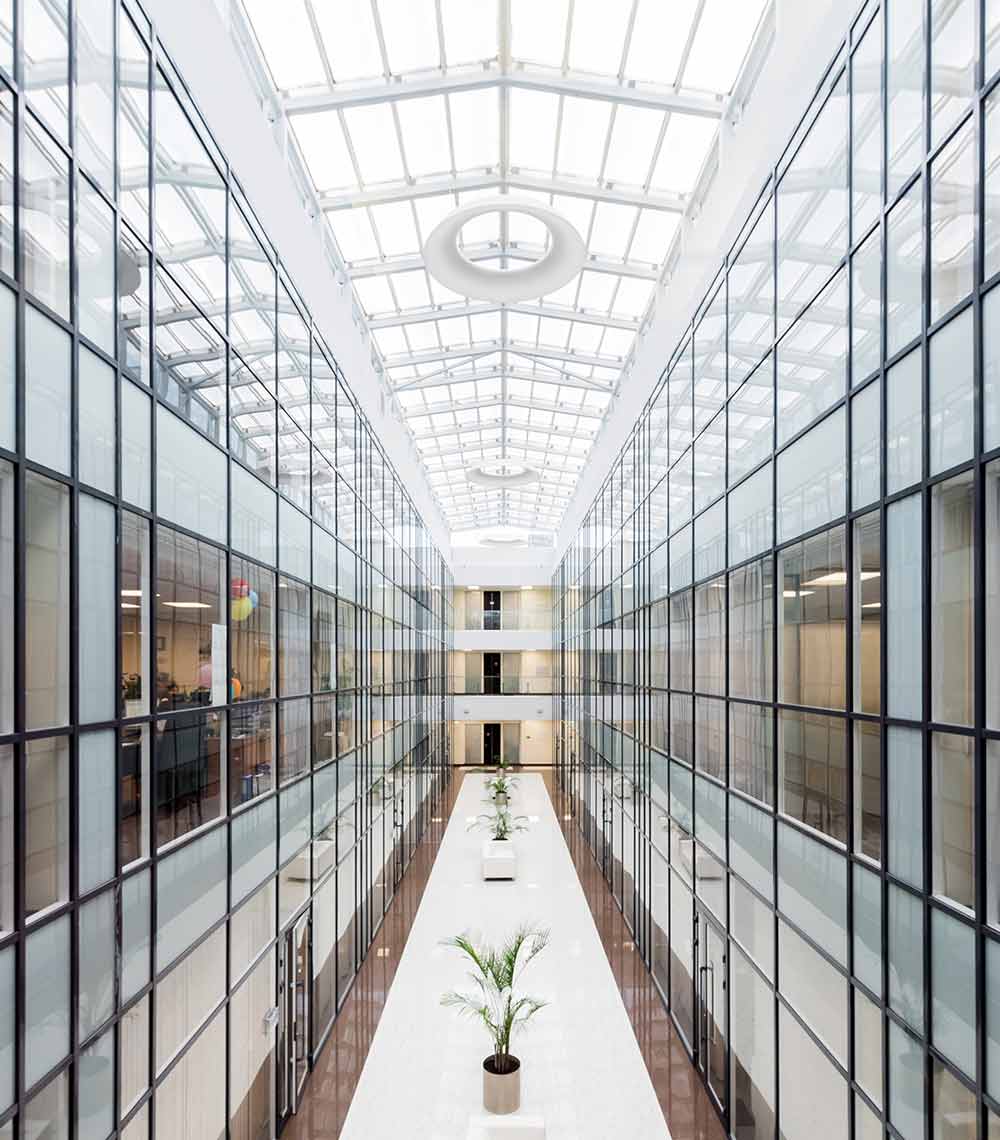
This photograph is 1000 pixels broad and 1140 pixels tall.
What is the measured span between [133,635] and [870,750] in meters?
4.70

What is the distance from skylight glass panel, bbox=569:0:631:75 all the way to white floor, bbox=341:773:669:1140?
10.8 metres

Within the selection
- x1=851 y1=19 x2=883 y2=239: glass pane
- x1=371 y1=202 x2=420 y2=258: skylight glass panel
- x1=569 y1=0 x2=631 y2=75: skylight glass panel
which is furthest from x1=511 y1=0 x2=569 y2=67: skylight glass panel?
x1=851 y1=19 x2=883 y2=239: glass pane

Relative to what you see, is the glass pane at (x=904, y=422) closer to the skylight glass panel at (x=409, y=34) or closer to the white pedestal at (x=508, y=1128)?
the skylight glass panel at (x=409, y=34)

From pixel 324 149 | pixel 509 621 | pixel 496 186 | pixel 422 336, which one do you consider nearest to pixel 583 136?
pixel 496 186

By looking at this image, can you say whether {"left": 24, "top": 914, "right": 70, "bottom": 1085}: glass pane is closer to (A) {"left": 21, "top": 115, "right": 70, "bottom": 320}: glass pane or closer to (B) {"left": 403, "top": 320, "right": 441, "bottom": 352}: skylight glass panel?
(A) {"left": 21, "top": 115, "right": 70, "bottom": 320}: glass pane

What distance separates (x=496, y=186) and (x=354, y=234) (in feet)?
6.84

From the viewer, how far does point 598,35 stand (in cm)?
850

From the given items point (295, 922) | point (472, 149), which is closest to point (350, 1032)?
point (295, 922)

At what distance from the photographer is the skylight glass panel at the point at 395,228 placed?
1134 centimetres

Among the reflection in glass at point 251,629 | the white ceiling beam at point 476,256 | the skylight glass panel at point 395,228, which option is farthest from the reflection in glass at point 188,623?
the white ceiling beam at point 476,256

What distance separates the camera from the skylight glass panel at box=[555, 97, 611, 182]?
9.66m

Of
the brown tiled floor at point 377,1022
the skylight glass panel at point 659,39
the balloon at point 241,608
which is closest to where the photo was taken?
the balloon at point 241,608

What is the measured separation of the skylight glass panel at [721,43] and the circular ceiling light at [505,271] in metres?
2.10

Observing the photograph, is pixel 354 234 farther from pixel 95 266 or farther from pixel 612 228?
pixel 95 266
